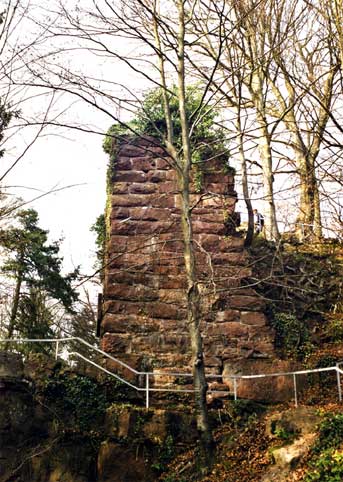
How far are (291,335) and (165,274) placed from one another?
104 inches

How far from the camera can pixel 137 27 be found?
1056cm

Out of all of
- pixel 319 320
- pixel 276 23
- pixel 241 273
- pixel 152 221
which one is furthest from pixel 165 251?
pixel 276 23

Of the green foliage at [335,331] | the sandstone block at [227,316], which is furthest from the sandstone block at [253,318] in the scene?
the green foliage at [335,331]

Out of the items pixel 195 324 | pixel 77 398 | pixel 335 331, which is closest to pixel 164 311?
pixel 77 398

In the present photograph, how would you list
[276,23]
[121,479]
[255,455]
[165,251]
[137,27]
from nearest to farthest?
[255,455] → [121,479] → [137,27] → [165,251] → [276,23]

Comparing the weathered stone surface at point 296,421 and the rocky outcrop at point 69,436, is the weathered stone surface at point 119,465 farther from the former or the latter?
the weathered stone surface at point 296,421

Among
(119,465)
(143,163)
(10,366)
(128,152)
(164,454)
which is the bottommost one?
(119,465)

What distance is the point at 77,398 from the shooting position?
31.7 feet

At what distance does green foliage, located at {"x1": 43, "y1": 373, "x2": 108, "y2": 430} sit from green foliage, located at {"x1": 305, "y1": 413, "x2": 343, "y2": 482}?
11.7ft

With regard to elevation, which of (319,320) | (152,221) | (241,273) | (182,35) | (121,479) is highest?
(182,35)

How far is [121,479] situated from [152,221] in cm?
492

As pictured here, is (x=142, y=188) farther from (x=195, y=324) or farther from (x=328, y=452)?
(x=328, y=452)

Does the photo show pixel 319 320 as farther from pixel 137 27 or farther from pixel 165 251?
pixel 137 27

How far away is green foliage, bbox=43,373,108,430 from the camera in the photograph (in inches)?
375
